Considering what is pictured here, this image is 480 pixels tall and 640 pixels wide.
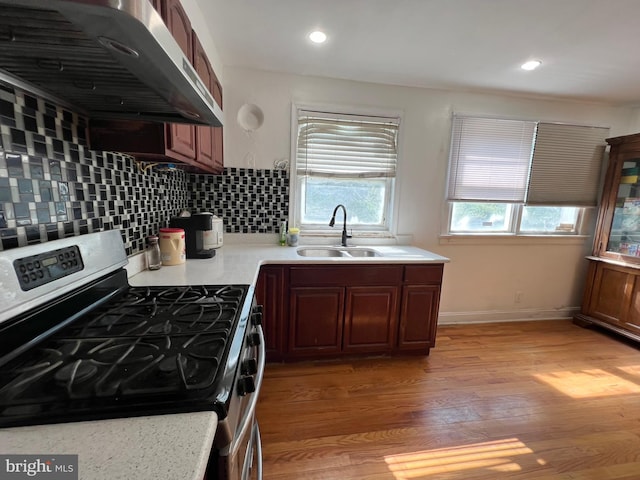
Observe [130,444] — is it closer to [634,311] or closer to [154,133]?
[154,133]

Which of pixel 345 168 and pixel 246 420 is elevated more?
pixel 345 168

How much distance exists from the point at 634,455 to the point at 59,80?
9.77ft

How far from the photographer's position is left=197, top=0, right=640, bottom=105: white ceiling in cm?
151

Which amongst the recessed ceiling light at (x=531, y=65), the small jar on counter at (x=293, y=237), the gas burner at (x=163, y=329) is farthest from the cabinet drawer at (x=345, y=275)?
the recessed ceiling light at (x=531, y=65)

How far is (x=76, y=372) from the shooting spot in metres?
0.63

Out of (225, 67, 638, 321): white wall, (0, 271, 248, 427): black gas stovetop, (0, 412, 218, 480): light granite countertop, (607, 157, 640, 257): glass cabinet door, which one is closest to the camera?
(0, 412, 218, 480): light granite countertop

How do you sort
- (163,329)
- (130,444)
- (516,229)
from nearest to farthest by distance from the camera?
(130,444)
(163,329)
(516,229)

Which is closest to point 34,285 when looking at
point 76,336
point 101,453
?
point 76,336

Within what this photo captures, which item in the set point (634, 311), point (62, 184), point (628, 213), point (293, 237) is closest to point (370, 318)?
point (293, 237)

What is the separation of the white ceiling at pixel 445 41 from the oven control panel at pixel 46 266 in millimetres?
1521

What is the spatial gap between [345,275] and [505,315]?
2148 mm

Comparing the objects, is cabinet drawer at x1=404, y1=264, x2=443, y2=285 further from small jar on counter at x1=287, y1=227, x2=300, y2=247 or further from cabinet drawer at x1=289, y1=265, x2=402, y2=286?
small jar on counter at x1=287, y1=227, x2=300, y2=247

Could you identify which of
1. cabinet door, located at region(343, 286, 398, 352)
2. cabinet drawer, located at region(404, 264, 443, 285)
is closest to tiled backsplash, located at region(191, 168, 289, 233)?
cabinet door, located at region(343, 286, 398, 352)

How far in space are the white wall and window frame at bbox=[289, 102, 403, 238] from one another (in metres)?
0.05
